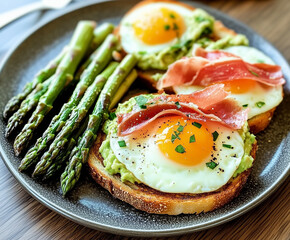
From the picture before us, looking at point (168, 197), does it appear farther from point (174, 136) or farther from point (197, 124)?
point (197, 124)

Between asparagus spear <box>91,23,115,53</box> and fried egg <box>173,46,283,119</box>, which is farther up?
asparagus spear <box>91,23,115,53</box>

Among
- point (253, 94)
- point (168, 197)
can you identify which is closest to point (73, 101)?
point (168, 197)

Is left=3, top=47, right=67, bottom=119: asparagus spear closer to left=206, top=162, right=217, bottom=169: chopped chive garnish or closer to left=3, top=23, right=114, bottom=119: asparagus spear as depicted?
left=3, top=23, right=114, bottom=119: asparagus spear

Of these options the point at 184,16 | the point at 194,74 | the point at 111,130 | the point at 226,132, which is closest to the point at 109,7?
the point at 184,16

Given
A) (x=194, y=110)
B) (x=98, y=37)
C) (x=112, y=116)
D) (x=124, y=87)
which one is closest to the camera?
(x=194, y=110)

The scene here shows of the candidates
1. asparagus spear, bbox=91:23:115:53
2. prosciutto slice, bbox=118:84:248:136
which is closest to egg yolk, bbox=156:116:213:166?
prosciutto slice, bbox=118:84:248:136

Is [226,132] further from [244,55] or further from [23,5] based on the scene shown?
[23,5]
